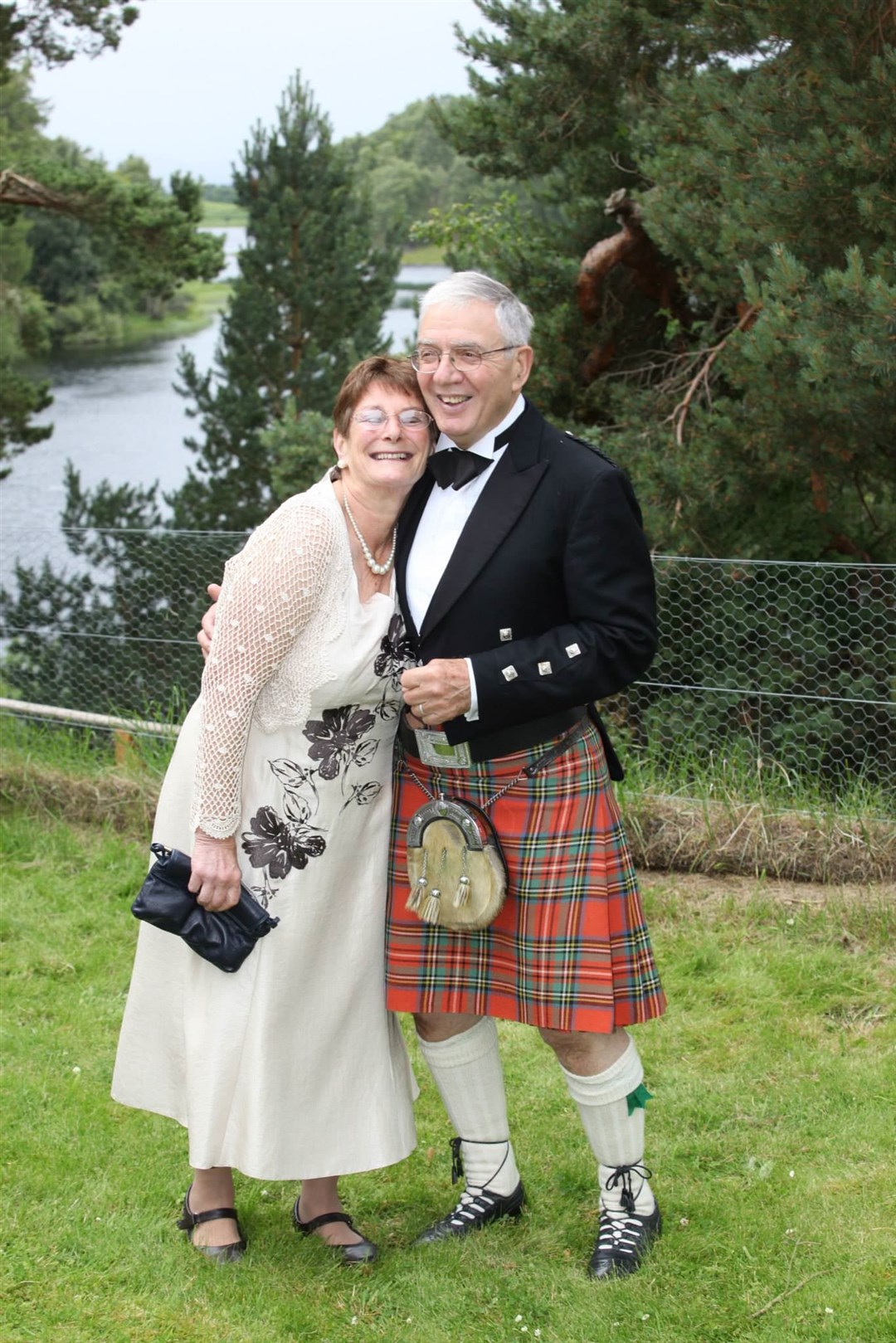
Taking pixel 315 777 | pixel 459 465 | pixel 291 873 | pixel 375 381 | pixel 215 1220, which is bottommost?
pixel 215 1220

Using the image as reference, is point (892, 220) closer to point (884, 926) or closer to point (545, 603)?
point (884, 926)

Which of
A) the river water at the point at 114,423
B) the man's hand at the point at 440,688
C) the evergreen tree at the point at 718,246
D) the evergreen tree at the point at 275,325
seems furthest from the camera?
the river water at the point at 114,423

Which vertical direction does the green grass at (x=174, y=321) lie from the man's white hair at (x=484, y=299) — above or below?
below

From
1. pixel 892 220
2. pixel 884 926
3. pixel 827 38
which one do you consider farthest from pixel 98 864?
pixel 827 38

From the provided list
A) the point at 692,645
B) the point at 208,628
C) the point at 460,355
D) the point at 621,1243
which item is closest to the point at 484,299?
the point at 460,355

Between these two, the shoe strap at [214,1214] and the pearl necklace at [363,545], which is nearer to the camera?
the pearl necklace at [363,545]

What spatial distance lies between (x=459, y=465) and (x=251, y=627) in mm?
468

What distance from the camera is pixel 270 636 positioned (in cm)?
236

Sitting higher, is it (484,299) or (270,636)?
(484,299)

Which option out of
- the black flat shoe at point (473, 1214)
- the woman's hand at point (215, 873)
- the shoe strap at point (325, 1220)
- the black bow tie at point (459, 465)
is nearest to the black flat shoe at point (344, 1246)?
the shoe strap at point (325, 1220)

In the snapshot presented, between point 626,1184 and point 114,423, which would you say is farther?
point 114,423

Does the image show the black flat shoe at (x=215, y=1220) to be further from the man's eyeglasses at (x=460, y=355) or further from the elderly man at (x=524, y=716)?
the man's eyeglasses at (x=460, y=355)

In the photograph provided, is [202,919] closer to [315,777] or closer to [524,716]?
[315,777]

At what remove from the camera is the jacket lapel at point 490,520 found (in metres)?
2.40
